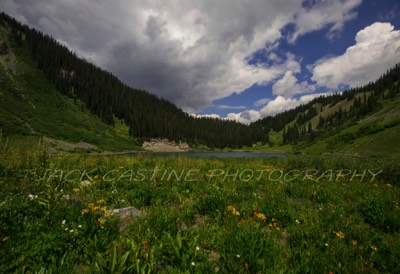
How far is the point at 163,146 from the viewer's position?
15725 cm

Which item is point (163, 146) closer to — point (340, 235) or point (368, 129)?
point (368, 129)

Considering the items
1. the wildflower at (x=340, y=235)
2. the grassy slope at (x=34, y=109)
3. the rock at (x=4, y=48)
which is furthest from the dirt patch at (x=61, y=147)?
the rock at (x=4, y=48)

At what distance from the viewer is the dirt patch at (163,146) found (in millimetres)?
147200

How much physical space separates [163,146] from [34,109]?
3251 inches

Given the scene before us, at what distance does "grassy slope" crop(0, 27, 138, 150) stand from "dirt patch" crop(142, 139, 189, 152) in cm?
1223

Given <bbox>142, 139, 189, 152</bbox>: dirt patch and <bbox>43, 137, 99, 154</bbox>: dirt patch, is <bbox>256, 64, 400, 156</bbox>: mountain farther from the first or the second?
<bbox>142, 139, 189, 152</bbox>: dirt patch

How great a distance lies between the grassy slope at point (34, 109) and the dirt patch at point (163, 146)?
40.1 feet

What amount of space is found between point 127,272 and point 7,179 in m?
7.39

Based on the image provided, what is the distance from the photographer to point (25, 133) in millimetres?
60500

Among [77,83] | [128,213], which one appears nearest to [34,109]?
[77,83]

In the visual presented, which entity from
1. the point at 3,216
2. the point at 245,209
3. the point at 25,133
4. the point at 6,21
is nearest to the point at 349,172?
the point at 245,209

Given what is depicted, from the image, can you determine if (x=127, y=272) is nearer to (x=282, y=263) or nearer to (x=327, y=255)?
(x=282, y=263)

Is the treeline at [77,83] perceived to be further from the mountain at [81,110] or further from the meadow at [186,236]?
the meadow at [186,236]

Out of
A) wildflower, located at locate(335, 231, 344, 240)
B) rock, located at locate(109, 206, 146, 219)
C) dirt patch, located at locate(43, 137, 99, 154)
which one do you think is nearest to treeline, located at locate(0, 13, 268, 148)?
dirt patch, located at locate(43, 137, 99, 154)
